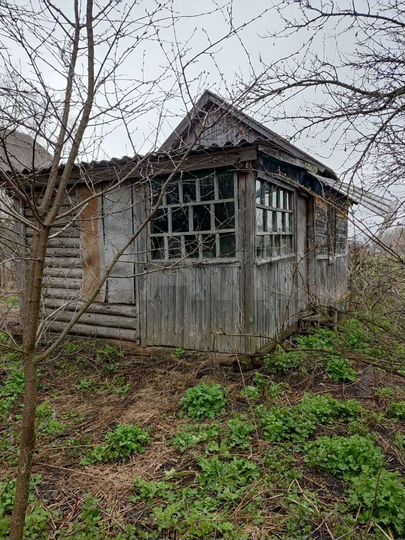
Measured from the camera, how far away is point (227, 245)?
194 inches

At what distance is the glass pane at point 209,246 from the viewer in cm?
495

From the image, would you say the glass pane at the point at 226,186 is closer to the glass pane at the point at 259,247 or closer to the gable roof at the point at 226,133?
Result: the gable roof at the point at 226,133

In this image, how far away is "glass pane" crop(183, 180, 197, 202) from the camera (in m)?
5.06

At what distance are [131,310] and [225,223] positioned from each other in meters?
1.98

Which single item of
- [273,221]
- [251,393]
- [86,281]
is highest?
[273,221]

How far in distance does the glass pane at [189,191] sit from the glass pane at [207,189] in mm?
119

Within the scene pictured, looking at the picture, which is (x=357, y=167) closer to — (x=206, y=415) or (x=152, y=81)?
(x=152, y=81)

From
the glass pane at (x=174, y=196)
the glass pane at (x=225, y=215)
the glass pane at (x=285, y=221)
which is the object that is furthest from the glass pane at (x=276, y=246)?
the glass pane at (x=174, y=196)

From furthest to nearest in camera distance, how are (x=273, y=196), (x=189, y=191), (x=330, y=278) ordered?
1. (x=330, y=278)
2. (x=273, y=196)
3. (x=189, y=191)

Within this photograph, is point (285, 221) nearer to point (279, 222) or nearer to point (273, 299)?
point (279, 222)

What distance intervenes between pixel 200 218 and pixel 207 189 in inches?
15.8

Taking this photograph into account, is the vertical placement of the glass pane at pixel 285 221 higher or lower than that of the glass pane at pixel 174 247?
higher

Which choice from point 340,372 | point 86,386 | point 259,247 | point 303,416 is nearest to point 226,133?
point 259,247

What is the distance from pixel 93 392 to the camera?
4645mm
